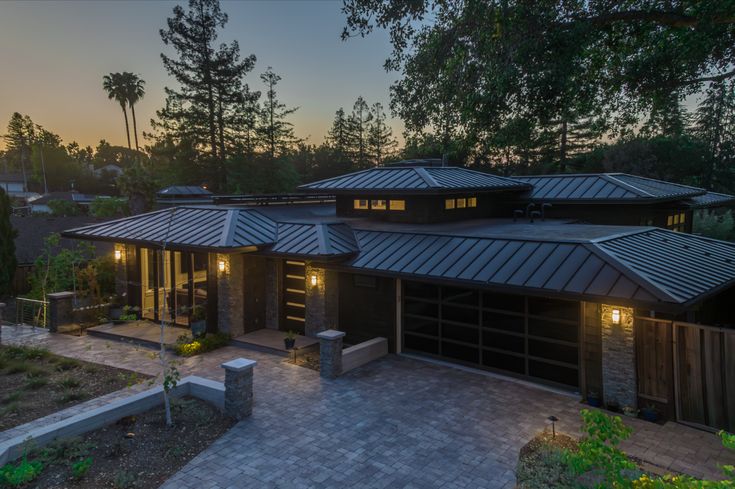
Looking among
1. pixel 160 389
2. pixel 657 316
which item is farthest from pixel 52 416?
pixel 657 316

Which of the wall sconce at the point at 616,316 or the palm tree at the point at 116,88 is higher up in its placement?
the palm tree at the point at 116,88

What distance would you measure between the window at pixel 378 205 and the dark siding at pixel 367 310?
432cm

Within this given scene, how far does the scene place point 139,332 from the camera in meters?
16.3

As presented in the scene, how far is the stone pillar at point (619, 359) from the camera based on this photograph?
1008cm

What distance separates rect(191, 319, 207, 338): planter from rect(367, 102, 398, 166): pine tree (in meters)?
51.5

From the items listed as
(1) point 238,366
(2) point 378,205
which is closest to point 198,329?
(1) point 238,366

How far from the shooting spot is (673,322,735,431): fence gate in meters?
9.12

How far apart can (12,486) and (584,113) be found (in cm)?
1618

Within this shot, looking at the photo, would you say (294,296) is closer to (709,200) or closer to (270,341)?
(270,341)

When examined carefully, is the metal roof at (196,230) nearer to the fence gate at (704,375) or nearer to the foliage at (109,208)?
the fence gate at (704,375)

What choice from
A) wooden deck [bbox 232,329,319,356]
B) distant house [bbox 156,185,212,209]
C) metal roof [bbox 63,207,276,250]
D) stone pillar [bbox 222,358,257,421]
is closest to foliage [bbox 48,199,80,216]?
distant house [bbox 156,185,212,209]

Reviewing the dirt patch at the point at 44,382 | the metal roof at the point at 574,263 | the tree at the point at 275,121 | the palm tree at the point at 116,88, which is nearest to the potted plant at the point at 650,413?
the metal roof at the point at 574,263

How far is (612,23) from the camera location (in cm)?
1202

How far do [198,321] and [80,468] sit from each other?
8573 millimetres
